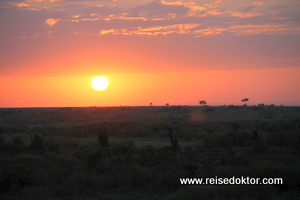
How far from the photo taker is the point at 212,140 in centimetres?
2900

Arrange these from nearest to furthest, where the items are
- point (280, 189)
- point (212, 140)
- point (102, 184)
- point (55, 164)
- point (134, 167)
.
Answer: point (280, 189) → point (102, 184) → point (134, 167) → point (55, 164) → point (212, 140)

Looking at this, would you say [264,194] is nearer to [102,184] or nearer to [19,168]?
[102,184]

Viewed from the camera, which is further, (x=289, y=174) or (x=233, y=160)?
(x=233, y=160)

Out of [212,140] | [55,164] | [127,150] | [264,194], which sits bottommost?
[264,194]

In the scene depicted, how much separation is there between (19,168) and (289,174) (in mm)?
13626

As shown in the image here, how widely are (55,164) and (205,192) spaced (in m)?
9.34

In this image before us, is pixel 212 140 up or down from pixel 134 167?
up

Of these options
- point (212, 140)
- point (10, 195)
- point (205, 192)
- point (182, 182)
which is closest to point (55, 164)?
point (10, 195)

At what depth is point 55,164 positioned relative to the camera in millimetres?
20312

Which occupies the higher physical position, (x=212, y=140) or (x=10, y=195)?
(x=212, y=140)

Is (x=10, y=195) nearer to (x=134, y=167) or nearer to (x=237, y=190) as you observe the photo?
(x=134, y=167)

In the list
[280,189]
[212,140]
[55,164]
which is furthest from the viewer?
[212,140]

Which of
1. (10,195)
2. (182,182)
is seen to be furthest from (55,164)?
(182,182)

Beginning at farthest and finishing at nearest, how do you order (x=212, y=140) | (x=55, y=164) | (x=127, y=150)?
(x=212, y=140) → (x=127, y=150) → (x=55, y=164)
